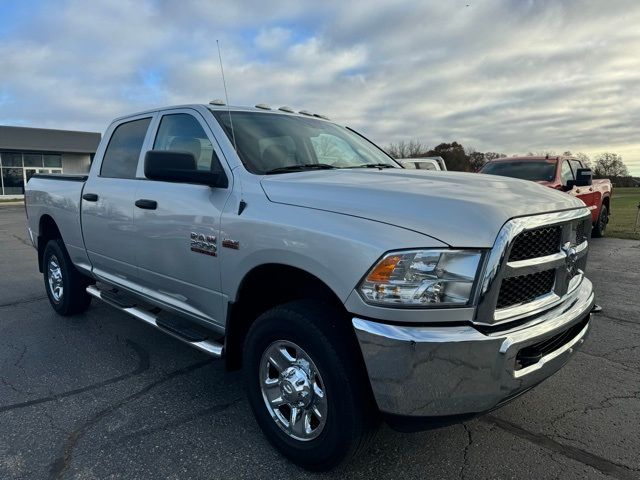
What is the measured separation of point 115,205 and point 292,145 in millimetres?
1629

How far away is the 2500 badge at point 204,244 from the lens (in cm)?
302

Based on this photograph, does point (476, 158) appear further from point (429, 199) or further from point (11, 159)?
point (429, 199)

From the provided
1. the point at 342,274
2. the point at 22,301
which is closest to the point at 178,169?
the point at 342,274

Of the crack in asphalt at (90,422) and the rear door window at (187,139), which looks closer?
the crack in asphalt at (90,422)

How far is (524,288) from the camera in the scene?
92.7 inches

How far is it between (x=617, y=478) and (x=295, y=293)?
1929 millimetres

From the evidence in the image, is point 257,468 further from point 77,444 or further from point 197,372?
point 197,372

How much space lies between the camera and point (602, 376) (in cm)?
380

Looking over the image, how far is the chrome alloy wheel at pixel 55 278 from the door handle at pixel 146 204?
234cm

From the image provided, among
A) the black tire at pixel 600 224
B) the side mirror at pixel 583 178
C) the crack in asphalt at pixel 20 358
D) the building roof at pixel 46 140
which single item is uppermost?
the building roof at pixel 46 140

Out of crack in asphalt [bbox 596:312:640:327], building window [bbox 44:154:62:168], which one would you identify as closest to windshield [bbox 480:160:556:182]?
crack in asphalt [bbox 596:312:640:327]

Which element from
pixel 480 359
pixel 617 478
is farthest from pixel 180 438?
pixel 617 478

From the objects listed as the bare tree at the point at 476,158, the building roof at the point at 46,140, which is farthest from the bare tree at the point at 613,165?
the building roof at the point at 46,140

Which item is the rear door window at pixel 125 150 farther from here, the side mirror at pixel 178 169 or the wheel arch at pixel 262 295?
the wheel arch at pixel 262 295
